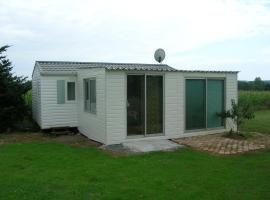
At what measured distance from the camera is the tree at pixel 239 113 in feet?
44.3

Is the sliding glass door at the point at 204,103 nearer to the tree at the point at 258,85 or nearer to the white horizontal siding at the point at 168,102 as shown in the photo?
the white horizontal siding at the point at 168,102

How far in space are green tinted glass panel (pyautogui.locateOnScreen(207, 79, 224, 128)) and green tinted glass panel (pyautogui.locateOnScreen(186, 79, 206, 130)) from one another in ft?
0.82

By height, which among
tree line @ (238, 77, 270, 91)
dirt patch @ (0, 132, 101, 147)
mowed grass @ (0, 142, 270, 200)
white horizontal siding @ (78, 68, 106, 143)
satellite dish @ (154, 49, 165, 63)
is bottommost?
mowed grass @ (0, 142, 270, 200)

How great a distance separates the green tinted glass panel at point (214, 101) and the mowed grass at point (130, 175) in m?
3.35

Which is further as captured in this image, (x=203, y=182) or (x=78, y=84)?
(x=78, y=84)

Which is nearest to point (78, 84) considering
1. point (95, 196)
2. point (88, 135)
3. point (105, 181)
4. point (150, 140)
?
point (88, 135)

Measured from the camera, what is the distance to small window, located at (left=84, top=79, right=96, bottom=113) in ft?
42.5

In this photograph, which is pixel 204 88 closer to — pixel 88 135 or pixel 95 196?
pixel 88 135

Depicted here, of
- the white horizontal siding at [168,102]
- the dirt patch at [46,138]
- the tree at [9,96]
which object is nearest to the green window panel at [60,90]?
the dirt patch at [46,138]

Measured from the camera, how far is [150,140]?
12344mm

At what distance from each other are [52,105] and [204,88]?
5.74 metres

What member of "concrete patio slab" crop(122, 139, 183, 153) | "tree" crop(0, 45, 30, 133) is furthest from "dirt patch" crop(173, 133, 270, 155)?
"tree" crop(0, 45, 30, 133)

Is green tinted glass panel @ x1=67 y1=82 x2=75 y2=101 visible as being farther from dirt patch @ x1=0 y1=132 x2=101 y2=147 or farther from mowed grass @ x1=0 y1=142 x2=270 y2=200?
mowed grass @ x1=0 y1=142 x2=270 y2=200

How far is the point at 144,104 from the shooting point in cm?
1232
